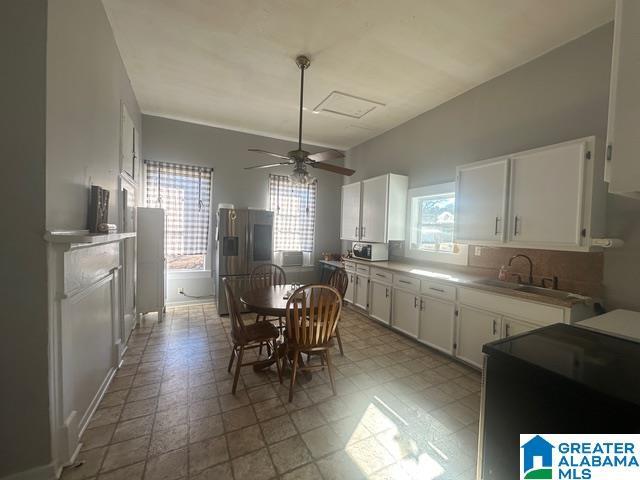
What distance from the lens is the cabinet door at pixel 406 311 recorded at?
3.26 m

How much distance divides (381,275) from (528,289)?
5.58 feet

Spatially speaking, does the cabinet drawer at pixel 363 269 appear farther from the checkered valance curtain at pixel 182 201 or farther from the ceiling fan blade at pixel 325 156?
the checkered valance curtain at pixel 182 201

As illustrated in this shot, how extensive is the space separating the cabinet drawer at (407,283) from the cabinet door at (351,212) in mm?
1229

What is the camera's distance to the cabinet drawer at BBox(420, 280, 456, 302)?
2.81 meters

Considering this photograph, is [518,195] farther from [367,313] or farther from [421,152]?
Result: [367,313]

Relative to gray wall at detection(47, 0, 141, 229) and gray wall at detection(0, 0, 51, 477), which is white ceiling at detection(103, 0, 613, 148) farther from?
gray wall at detection(0, 0, 51, 477)

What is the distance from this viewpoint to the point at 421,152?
3885 millimetres

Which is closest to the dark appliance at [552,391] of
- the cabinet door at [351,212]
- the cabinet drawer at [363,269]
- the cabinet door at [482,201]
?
the cabinet door at [482,201]

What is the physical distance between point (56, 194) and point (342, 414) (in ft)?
7.63

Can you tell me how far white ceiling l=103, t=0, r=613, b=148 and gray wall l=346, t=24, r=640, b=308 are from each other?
0.46 feet

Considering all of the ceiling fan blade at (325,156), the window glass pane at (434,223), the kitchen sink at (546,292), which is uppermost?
the ceiling fan blade at (325,156)

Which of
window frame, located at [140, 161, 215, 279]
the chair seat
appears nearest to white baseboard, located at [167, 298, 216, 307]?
window frame, located at [140, 161, 215, 279]

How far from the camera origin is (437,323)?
2.98 m

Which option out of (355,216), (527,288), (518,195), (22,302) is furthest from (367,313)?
(22,302)
